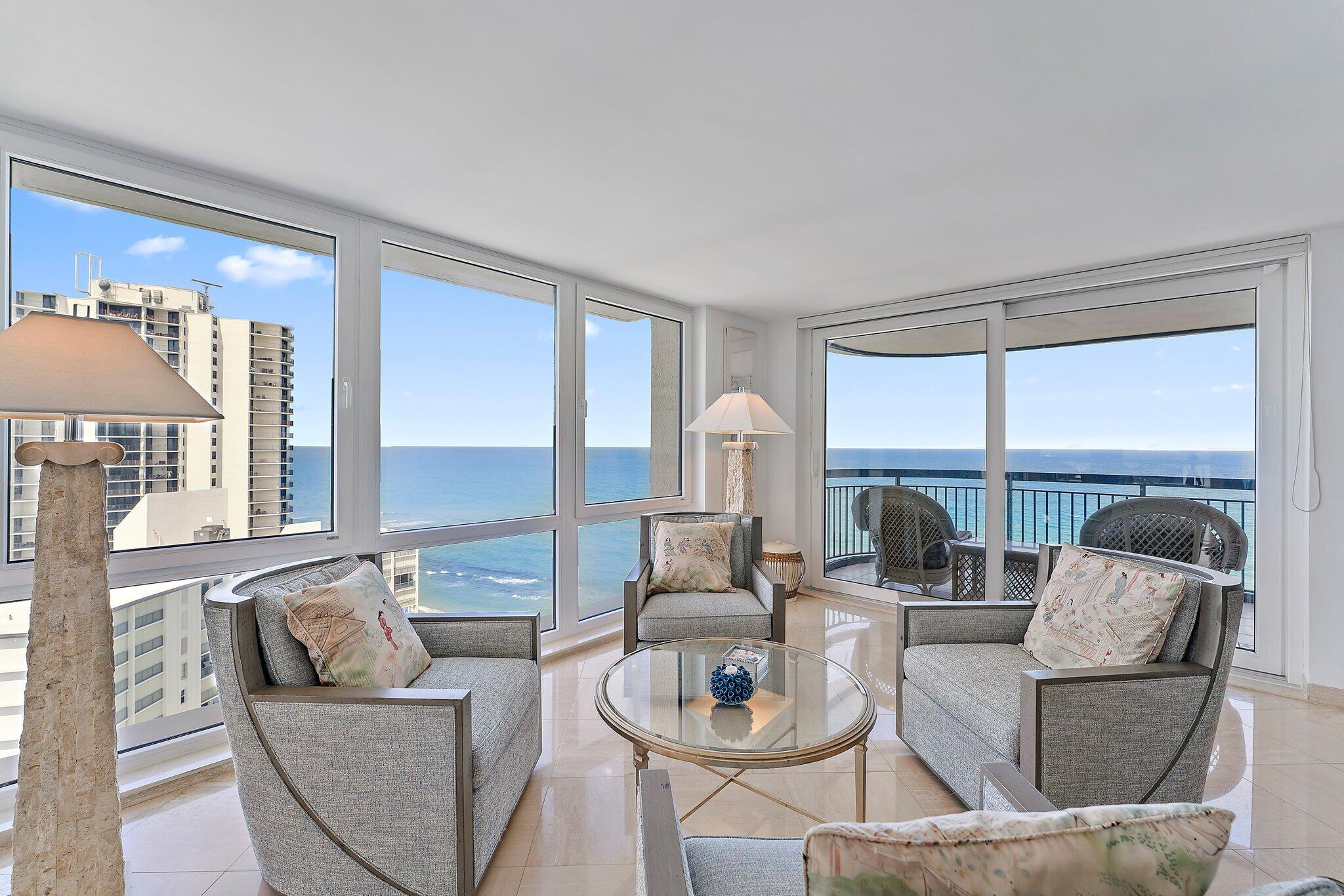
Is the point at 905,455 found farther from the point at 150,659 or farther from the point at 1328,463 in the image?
the point at 150,659

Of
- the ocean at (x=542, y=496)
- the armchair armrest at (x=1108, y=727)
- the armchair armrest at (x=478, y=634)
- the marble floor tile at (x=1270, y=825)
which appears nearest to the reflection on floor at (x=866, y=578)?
the ocean at (x=542, y=496)

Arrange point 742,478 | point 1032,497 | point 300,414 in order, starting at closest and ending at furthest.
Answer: point 300,414 → point 1032,497 → point 742,478

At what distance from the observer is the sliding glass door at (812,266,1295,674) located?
328 cm

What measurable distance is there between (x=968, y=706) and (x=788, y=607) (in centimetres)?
265

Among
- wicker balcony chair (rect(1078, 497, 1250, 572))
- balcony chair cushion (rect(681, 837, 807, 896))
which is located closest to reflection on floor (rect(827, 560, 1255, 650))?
wicker balcony chair (rect(1078, 497, 1250, 572))

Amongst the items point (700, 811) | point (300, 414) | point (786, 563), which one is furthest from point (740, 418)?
point (300, 414)

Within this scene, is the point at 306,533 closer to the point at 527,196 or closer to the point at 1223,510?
the point at 527,196

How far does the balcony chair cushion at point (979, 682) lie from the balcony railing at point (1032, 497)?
187cm

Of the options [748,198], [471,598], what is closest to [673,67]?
Result: [748,198]

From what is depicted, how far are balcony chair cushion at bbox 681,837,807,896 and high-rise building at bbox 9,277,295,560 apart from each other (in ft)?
7.32

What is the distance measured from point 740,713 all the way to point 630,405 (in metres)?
2.74

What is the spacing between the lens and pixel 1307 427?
3035mm

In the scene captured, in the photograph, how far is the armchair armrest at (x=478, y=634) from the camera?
223 cm

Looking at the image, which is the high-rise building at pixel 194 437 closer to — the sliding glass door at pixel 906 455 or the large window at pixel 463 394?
the large window at pixel 463 394
